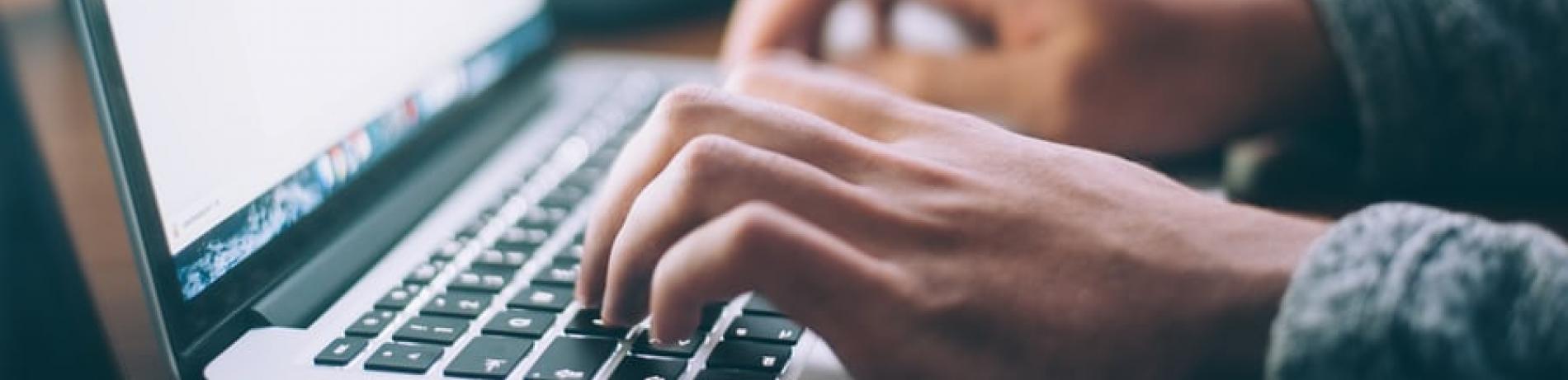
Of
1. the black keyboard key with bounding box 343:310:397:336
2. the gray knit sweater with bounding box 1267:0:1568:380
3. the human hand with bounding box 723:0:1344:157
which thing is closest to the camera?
the gray knit sweater with bounding box 1267:0:1568:380

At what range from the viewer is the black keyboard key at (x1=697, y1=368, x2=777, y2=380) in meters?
0.40

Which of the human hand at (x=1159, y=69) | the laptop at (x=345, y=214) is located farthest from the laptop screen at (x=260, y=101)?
the human hand at (x=1159, y=69)

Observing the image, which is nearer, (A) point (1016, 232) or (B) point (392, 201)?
(A) point (1016, 232)

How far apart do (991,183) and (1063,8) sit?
0.23 meters

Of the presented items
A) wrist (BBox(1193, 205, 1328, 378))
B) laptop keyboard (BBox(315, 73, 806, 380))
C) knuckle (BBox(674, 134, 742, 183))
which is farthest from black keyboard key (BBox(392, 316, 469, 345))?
wrist (BBox(1193, 205, 1328, 378))

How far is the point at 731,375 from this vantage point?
398 millimetres

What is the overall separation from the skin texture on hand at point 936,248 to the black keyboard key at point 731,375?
0.02m

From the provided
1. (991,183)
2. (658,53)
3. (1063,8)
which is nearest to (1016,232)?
(991,183)

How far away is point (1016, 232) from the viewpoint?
0.39m

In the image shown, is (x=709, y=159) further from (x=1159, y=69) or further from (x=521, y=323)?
(x=1159, y=69)

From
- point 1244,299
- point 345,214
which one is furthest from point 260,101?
point 1244,299

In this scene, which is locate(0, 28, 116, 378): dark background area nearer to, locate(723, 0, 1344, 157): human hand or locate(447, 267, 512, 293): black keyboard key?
locate(447, 267, 512, 293): black keyboard key

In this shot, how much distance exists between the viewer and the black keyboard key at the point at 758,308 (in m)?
0.44

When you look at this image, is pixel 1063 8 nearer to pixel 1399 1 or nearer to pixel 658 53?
pixel 1399 1
